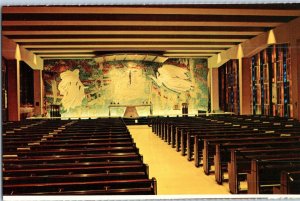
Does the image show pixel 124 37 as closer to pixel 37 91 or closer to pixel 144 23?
pixel 144 23

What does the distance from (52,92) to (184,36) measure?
7887mm

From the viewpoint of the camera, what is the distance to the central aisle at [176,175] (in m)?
4.50

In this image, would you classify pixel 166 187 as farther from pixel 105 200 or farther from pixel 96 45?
pixel 96 45

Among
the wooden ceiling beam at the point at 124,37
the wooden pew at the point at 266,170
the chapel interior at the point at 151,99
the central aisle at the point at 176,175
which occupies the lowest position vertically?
the central aisle at the point at 176,175

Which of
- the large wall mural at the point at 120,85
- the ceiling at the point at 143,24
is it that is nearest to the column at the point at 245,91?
the ceiling at the point at 143,24

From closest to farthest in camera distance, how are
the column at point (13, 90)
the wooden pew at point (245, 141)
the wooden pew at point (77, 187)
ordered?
the wooden pew at point (77, 187) < the wooden pew at point (245, 141) < the column at point (13, 90)

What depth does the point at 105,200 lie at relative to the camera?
260cm

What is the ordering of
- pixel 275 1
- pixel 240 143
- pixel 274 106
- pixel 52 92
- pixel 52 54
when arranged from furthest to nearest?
pixel 52 92 < pixel 52 54 < pixel 274 106 < pixel 240 143 < pixel 275 1

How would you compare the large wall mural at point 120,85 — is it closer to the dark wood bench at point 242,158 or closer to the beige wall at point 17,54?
the beige wall at point 17,54

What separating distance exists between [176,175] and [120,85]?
42.6 ft

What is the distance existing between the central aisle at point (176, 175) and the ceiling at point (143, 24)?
3279 mm

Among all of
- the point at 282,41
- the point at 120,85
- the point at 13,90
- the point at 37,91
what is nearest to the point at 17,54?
the point at 13,90

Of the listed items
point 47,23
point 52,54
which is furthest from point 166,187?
point 52,54

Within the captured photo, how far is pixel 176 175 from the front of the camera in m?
5.32
